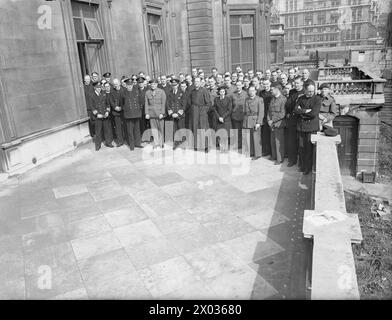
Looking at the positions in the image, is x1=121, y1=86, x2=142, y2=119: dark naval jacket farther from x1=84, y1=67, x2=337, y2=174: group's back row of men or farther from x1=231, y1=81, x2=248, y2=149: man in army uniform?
x1=231, y1=81, x2=248, y2=149: man in army uniform

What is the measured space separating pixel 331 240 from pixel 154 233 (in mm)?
2860

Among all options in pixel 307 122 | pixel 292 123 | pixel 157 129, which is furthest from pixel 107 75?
pixel 307 122

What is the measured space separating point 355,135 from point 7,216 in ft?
58.4

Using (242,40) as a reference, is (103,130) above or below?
below

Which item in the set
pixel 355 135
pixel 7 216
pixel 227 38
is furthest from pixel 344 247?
pixel 355 135

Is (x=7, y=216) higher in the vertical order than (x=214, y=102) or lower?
lower

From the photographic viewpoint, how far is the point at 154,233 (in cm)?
606

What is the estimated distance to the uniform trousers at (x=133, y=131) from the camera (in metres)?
10.8

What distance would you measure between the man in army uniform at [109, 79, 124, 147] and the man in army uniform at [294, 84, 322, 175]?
5.00 meters

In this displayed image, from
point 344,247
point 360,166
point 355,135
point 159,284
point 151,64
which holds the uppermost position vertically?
point 151,64

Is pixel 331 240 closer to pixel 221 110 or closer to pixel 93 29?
pixel 221 110

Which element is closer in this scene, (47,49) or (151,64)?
(47,49)

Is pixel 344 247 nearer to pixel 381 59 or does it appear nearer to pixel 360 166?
pixel 360 166

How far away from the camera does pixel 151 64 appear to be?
15523 mm
